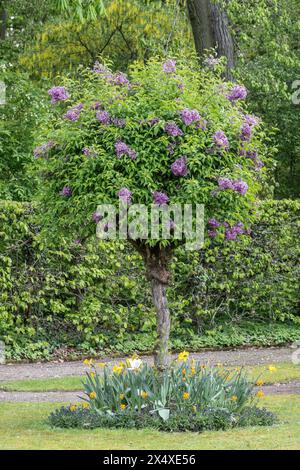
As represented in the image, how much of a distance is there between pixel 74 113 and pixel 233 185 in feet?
5.77

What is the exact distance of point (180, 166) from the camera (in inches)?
370

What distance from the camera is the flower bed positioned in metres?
9.03

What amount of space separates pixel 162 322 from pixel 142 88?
2394mm

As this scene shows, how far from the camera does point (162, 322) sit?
10.1 m

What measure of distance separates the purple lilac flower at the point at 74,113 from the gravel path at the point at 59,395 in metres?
3.68

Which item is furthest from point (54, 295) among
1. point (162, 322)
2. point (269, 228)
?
point (162, 322)

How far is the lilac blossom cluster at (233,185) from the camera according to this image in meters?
9.37

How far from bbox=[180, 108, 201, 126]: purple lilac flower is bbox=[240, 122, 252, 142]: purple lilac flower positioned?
54 cm

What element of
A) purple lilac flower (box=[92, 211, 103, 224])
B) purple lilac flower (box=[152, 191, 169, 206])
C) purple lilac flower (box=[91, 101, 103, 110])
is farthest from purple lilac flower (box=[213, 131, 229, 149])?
purple lilac flower (box=[92, 211, 103, 224])

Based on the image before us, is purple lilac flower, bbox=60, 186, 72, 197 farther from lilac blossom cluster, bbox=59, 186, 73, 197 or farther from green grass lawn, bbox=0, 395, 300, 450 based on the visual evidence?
green grass lawn, bbox=0, 395, 300, 450

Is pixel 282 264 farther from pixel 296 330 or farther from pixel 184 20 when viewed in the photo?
pixel 184 20

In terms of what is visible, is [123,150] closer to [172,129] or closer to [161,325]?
[172,129]

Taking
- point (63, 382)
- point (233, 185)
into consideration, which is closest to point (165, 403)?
point (233, 185)
